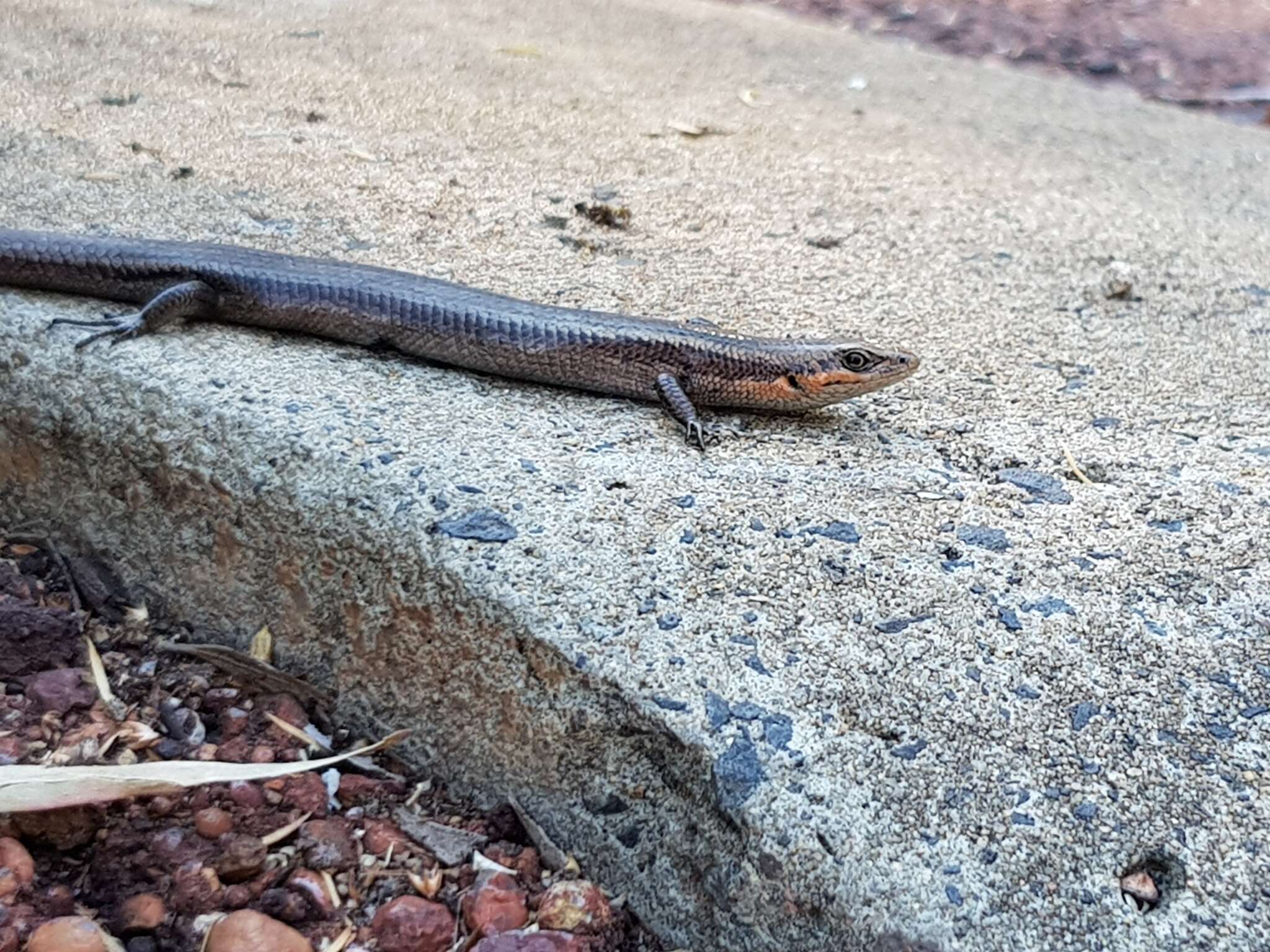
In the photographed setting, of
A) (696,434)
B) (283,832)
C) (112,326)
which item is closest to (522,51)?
(112,326)

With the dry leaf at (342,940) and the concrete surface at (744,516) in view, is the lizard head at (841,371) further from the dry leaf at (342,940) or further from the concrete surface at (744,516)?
the dry leaf at (342,940)

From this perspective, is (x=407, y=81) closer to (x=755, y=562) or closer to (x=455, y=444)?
(x=455, y=444)

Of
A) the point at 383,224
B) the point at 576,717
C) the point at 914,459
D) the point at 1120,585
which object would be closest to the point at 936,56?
the point at 383,224

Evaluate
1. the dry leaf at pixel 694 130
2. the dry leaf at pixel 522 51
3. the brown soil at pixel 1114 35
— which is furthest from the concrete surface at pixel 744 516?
the brown soil at pixel 1114 35

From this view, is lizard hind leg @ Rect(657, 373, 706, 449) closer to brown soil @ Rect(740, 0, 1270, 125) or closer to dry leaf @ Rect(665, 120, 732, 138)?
dry leaf @ Rect(665, 120, 732, 138)

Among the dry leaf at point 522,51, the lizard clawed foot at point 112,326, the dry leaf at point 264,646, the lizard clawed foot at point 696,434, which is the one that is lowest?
the dry leaf at point 264,646

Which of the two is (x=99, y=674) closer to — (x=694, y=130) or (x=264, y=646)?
(x=264, y=646)
